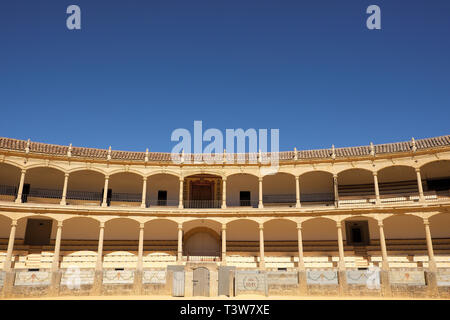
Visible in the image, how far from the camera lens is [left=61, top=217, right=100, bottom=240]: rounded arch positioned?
2597 cm

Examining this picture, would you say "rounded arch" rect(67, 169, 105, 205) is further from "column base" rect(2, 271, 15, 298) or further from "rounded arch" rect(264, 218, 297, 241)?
"rounded arch" rect(264, 218, 297, 241)

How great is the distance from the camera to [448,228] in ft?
79.2

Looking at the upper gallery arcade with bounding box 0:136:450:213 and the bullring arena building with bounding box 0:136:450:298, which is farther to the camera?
the upper gallery arcade with bounding box 0:136:450:213

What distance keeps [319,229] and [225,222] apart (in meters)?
7.17

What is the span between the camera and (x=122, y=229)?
26812 mm

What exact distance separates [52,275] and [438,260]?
78.4 ft

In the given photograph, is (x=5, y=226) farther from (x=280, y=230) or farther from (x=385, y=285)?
(x=385, y=285)

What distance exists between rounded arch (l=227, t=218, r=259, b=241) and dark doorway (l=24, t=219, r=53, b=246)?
42.6 ft

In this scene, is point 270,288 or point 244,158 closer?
point 270,288

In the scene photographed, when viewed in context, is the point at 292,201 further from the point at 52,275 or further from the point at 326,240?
the point at 52,275

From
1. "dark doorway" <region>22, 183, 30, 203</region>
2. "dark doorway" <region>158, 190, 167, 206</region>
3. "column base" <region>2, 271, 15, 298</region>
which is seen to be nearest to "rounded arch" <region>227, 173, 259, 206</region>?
"dark doorway" <region>158, 190, 167, 206</region>

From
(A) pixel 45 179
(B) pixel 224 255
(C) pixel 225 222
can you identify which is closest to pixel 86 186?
(A) pixel 45 179

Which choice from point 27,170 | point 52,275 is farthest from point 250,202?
point 27,170

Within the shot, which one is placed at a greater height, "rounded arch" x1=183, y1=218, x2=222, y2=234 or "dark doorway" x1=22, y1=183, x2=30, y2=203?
"dark doorway" x1=22, y1=183, x2=30, y2=203
